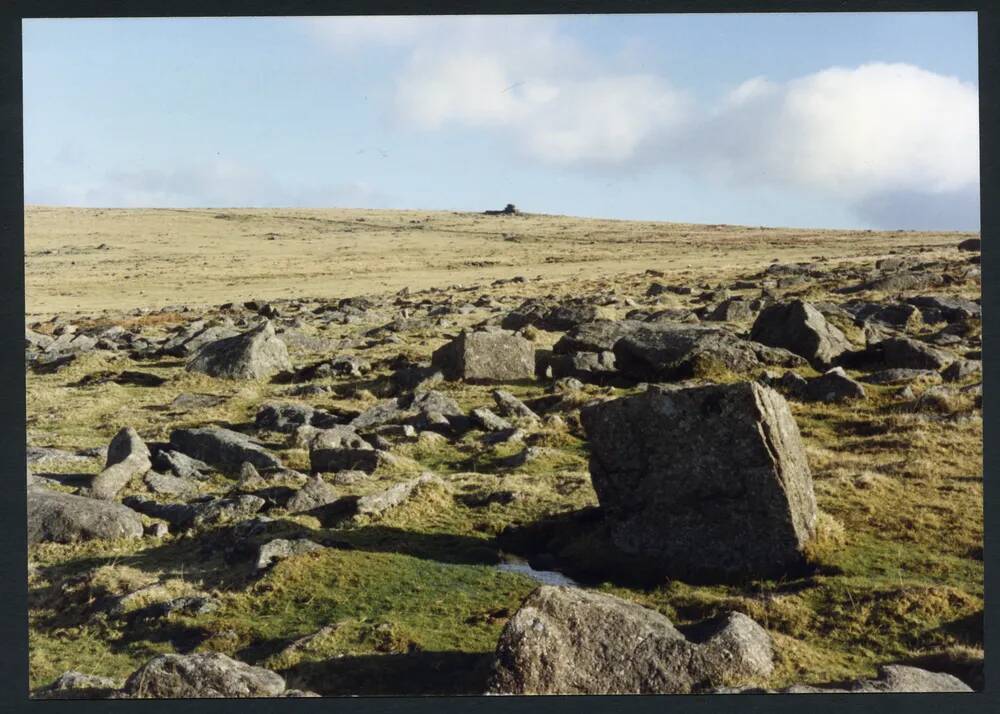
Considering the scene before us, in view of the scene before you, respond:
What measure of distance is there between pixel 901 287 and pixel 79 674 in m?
44.6

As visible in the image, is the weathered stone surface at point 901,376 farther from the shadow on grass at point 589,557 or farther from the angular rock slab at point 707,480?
the shadow on grass at point 589,557

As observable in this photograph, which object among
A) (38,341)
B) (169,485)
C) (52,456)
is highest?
(38,341)

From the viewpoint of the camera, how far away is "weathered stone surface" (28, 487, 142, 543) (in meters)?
17.0

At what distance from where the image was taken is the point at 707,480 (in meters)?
14.9

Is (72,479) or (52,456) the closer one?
(72,479)

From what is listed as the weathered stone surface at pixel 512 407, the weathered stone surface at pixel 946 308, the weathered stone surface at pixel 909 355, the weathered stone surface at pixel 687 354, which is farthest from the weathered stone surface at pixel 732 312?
the weathered stone surface at pixel 512 407

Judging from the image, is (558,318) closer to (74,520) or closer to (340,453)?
(340,453)

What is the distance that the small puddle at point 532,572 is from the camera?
1516cm

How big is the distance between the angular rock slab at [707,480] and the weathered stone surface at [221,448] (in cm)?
902

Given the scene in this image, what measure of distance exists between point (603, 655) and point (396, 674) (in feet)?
9.28

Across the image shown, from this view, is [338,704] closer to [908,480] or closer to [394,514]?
[394,514]

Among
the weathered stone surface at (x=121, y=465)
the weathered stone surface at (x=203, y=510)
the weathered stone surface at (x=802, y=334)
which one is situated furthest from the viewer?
the weathered stone surface at (x=802, y=334)

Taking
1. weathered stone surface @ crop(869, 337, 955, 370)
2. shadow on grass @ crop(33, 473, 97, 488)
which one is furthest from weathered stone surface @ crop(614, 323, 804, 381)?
shadow on grass @ crop(33, 473, 97, 488)

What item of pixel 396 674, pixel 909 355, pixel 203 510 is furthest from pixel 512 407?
pixel 396 674
